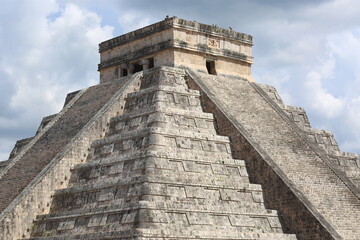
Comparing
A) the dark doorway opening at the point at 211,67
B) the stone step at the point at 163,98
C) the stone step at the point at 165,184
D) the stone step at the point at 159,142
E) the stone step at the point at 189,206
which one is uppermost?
the dark doorway opening at the point at 211,67

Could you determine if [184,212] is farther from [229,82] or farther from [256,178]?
[229,82]

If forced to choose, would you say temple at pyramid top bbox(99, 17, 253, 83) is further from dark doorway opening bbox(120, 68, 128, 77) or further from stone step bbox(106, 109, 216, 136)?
stone step bbox(106, 109, 216, 136)

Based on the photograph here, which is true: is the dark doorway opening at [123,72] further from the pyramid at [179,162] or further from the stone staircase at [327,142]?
the stone staircase at [327,142]

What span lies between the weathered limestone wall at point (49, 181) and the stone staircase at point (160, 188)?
23 cm

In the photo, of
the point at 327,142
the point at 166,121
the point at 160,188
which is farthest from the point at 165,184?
the point at 327,142

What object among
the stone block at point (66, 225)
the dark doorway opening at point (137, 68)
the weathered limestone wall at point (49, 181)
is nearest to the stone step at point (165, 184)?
the weathered limestone wall at point (49, 181)

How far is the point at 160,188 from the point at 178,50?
23.4 ft

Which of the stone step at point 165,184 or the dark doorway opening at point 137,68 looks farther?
the dark doorway opening at point 137,68

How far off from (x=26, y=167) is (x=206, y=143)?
5170 mm

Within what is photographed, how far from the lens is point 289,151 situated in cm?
2094

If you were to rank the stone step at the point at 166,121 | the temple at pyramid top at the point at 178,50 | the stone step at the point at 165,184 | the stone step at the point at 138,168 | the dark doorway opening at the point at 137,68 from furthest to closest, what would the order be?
the dark doorway opening at the point at 137,68 < the temple at pyramid top at the point at 178,50 < the stone step at the point at 166,121 < the stone step at the point at 138,168 < the stone step at the point at 165,184

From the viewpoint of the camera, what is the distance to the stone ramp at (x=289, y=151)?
1919 cm

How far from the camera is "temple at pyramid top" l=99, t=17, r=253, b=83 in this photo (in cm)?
2370

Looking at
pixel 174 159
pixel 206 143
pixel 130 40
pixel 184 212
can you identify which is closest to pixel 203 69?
pixel 130 40
